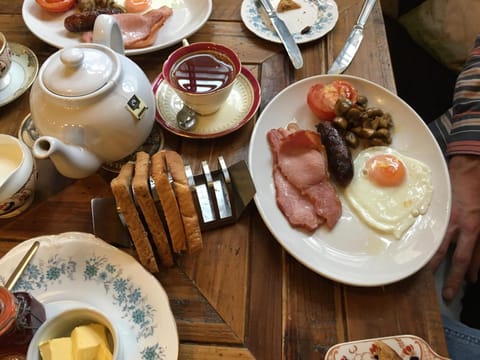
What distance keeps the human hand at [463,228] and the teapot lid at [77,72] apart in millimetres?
844

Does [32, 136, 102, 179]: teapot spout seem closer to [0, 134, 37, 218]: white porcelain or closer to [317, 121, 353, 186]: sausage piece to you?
[0, 134, 37, 218]: white porcelain

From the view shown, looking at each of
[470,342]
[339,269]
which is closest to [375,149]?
[339,269]

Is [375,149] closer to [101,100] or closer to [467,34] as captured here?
[101,100]

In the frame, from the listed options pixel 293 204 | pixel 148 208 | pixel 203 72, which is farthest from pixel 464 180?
pixel 148 208

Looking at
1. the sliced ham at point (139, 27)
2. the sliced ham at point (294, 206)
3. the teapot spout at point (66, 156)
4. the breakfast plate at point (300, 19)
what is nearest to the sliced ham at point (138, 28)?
the sliced ham at point (139, 27)

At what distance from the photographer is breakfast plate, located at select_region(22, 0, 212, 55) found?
1253mm

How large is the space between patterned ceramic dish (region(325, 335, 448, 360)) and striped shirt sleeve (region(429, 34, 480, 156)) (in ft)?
2.03

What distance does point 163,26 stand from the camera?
1315mm

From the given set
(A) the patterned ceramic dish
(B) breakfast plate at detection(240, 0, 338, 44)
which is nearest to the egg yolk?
(A) the patterned ceramic dish

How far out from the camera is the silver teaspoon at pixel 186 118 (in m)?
1.04

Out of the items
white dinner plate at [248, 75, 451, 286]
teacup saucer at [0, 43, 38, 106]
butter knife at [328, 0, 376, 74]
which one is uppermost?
butter knife at [328, 0, 376, 74]

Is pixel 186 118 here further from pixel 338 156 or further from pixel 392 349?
pixel 392 349

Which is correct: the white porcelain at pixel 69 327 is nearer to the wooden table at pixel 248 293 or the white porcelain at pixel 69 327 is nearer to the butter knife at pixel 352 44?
the wooden table at pixel 248 293

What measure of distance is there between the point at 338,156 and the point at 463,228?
0.39 m
